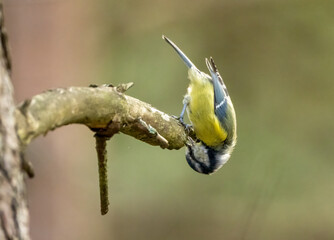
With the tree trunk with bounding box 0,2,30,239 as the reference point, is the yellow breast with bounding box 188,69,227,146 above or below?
above

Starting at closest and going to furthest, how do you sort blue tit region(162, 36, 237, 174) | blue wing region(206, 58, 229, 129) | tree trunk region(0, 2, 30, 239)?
tree trunk region(0, 2, 30, 239)
blue tit region(162, 36, 237, 174)
blue wing region(206, 58, 229, 129)

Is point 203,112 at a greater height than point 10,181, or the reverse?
point 203,112

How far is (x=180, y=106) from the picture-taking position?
215 inches

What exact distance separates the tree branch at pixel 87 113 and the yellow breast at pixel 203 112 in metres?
1.19

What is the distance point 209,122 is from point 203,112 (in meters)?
0.08

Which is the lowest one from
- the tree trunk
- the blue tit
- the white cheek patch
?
the tree trunk

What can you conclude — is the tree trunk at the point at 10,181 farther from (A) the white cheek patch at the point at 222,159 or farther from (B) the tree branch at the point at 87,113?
(A) the white cheek patch at the point at 222,159

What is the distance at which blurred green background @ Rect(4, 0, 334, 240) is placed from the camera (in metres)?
5.10

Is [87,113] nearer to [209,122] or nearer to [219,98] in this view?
[209,122]

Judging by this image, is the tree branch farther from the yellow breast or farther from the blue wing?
the blue wing

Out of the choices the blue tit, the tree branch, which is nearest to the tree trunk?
the tree branch

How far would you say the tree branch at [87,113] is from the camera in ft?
3.07

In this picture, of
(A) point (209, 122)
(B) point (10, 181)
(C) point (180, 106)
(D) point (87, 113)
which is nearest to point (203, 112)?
(A) point (209, 122)

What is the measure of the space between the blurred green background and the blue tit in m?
2.13
